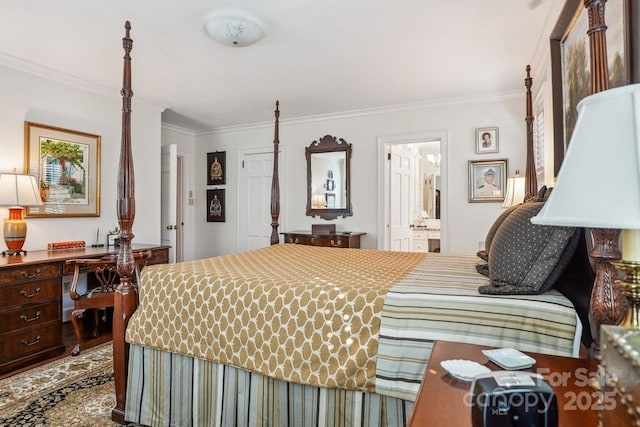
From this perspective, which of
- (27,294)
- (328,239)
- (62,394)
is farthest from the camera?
(328,239)

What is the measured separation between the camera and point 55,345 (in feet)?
9.65

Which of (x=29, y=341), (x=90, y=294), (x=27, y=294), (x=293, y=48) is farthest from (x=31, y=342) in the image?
(x=293, y=48)

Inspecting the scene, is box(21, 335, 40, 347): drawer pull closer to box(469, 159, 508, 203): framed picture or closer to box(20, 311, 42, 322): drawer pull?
box(20, 311, 42, 322): drawer pull

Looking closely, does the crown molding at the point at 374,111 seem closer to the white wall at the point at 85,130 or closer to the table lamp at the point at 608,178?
the white wall at the point at 85,130

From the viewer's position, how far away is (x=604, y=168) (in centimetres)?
68

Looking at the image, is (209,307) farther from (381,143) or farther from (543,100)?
(381,143)

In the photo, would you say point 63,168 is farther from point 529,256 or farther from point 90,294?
point 529,256

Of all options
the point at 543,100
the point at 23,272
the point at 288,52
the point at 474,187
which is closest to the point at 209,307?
the point at 23,272

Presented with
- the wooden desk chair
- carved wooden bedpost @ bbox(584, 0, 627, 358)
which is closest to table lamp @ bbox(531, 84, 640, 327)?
carved wooden bedpost @ bbox(584, 0, 627, 358)

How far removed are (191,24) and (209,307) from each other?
6.79 ft

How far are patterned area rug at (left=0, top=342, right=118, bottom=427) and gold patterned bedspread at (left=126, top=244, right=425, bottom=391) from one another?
616 millimetres

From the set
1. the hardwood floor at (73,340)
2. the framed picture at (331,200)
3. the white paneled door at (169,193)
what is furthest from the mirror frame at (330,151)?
the hardwood floor at (73,340)

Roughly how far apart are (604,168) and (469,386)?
55 cm

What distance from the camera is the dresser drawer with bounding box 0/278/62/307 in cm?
264
